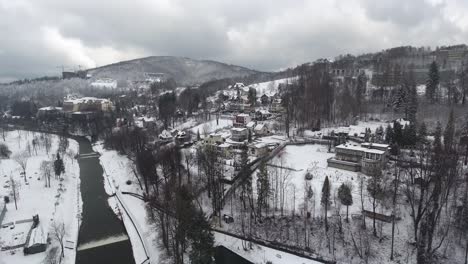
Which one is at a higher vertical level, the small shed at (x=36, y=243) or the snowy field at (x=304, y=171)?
the snowy field at (x=304, y=171)

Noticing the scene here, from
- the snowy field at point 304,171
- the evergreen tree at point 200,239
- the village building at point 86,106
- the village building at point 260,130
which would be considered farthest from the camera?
the village building at point 86,106

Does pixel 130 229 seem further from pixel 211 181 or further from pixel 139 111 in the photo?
pixel 139 111

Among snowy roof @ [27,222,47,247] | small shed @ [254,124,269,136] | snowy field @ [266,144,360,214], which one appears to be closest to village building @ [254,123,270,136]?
small shed @ [254,124,269,136]

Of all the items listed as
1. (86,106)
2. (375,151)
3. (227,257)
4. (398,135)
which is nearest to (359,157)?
(375,151)

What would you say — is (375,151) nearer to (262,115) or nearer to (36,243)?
(262,115)

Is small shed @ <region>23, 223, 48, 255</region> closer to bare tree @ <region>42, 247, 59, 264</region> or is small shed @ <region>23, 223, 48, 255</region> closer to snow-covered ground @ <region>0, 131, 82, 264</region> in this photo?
snow-covered ground @ <region>0, 131, 82, 264</region>

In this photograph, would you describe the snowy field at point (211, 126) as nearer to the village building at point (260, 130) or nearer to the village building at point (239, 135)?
the village building at point (239, 135)

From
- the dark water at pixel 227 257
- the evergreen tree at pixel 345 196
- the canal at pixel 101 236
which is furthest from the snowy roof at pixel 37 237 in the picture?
the evergreen tree at pixel 345 196

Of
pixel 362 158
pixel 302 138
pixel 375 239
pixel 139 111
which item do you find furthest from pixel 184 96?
pixel 375 239
